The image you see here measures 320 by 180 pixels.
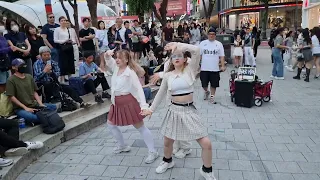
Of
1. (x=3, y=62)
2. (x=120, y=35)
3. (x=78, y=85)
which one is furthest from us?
(x=120, y=35)

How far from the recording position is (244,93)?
23.6 ft

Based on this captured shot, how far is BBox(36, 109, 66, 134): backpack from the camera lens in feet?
16.6

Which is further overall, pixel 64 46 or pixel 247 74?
pixel 247 74

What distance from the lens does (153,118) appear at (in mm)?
6762

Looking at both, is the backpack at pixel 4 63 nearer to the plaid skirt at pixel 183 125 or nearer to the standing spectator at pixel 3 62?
the standing spectator at pixel 3 62

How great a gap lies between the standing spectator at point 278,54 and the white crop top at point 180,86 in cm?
737

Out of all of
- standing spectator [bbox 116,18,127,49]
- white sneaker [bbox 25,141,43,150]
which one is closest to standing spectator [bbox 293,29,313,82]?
standing spectator [bbox 116,18,127,49]

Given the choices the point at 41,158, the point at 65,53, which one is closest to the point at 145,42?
the point at 65,53

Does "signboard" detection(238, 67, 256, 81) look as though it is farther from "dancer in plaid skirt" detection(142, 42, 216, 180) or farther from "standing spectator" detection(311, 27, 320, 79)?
"standing spectator" detection(311, 27, 320, 79)

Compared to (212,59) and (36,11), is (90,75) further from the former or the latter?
(36,11)

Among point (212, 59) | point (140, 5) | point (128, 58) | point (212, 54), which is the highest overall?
point (140, 5)

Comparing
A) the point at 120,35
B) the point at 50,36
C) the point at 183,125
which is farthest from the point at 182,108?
the point at 120,35

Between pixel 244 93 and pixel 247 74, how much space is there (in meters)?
0.51

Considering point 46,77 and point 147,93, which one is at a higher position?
point 46,77
